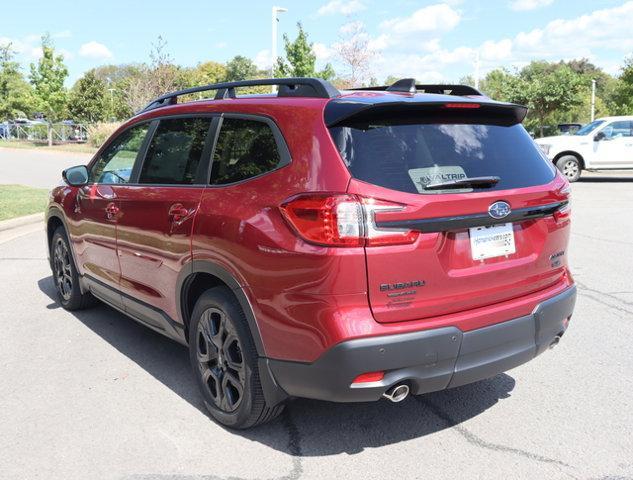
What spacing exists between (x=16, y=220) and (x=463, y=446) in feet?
31.6

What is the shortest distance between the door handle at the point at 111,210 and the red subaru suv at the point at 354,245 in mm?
669

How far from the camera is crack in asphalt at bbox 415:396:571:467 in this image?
3.07 meters

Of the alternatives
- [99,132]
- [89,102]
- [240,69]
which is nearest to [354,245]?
[99,132]

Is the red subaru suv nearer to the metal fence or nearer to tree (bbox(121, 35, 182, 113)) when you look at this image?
tree (bbox(121, 35, 182, 113))

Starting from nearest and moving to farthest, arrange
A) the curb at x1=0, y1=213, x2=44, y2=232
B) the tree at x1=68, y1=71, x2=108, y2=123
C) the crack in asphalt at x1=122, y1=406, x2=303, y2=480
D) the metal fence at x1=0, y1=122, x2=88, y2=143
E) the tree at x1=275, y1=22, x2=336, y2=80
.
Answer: the crack in asphalt at x1=122, y1=406, x2=303, y2=480, the curb at x1=0, y1=213, x2=44, y2=232, the tree at x1=275, y1=22, x2=336, y2=80, the tree at x1=68, y1=71, x2=108, y2=123, the metal fence at x1=0, y1=122, x2=88, y2=143

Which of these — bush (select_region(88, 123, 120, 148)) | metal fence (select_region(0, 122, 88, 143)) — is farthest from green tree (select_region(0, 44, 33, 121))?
bush (select_region(88, 123, 120, 148))

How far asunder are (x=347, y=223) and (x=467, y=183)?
2.31ft

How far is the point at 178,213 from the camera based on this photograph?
11.9 feet

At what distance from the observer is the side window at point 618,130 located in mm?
17594

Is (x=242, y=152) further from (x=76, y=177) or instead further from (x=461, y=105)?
(x=76, y=177)

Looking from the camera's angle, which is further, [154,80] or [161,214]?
[154,80]

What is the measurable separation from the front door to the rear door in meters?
0.15

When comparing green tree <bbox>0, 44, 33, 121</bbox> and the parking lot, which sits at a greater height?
green tree <bbox>0, 44, 33, 121</bbox>

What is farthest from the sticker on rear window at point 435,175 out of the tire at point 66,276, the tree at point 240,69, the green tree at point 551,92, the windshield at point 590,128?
the tree at point 240,69
